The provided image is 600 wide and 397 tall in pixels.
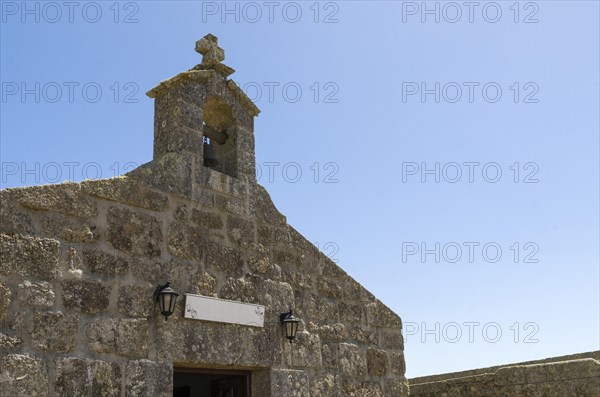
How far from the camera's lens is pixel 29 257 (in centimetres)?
459

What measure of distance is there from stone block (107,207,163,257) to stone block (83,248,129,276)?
4.5 inches

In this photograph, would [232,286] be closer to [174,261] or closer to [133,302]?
[174,261]

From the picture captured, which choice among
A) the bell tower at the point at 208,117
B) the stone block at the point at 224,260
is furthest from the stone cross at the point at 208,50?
the stone block at the point at 224,260

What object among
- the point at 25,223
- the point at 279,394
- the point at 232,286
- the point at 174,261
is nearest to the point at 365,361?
the point at 279,394

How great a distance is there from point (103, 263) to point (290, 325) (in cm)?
202

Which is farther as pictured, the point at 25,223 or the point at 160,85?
the point at 160,85

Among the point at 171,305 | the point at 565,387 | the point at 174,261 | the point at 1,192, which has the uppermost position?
the point at 1,192

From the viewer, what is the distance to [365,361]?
6984 millimetres

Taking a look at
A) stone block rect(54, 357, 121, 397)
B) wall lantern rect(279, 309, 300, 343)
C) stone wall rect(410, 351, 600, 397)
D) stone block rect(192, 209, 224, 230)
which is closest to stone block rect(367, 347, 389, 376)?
wall lantern rect(279, 309, 300, 343)

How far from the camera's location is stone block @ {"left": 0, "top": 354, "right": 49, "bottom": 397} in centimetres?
425

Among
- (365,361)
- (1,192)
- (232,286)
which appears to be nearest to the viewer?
(1,192)

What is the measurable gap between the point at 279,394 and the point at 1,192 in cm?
304

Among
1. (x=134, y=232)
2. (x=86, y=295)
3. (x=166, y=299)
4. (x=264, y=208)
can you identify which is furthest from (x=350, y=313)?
(x=86, y=295)

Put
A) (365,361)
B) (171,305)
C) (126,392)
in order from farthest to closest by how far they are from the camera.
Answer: (365,361)
(171,305)
(126,392)
